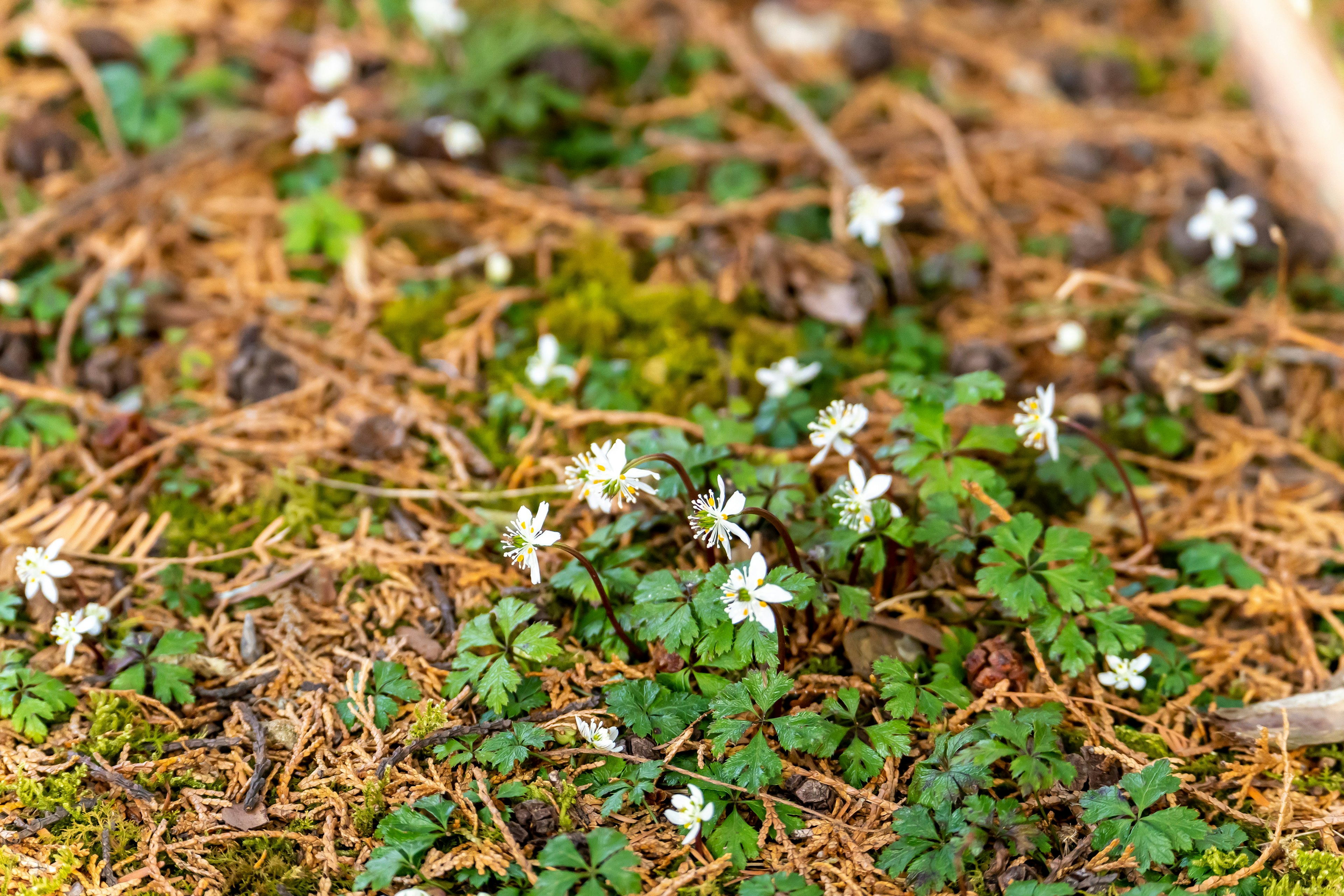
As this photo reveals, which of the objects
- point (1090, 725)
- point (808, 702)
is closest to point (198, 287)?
point (808, 702)

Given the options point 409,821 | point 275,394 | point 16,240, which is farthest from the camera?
point 16,240

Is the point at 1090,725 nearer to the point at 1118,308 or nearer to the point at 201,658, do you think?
the point at 1118,308

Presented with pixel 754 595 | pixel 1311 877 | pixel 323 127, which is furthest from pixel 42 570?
pixel 1311 877

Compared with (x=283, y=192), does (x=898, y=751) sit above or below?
below

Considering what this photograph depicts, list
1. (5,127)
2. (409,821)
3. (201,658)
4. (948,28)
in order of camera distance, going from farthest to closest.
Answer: (948,28), (5,127), (201,658), (409,821)

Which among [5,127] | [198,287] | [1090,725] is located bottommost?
[1090,725]

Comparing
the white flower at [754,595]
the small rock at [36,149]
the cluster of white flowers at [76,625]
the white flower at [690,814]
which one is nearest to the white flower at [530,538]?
the white flower at [754,595]

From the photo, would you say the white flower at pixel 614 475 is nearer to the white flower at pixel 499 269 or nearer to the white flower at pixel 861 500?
the white flower at pixel 861 500

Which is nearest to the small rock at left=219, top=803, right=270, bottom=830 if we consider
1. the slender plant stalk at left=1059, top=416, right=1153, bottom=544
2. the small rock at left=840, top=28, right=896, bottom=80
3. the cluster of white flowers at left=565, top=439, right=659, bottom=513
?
the cluster of white flowers at left=565, top=439, right=659, bottom=513
